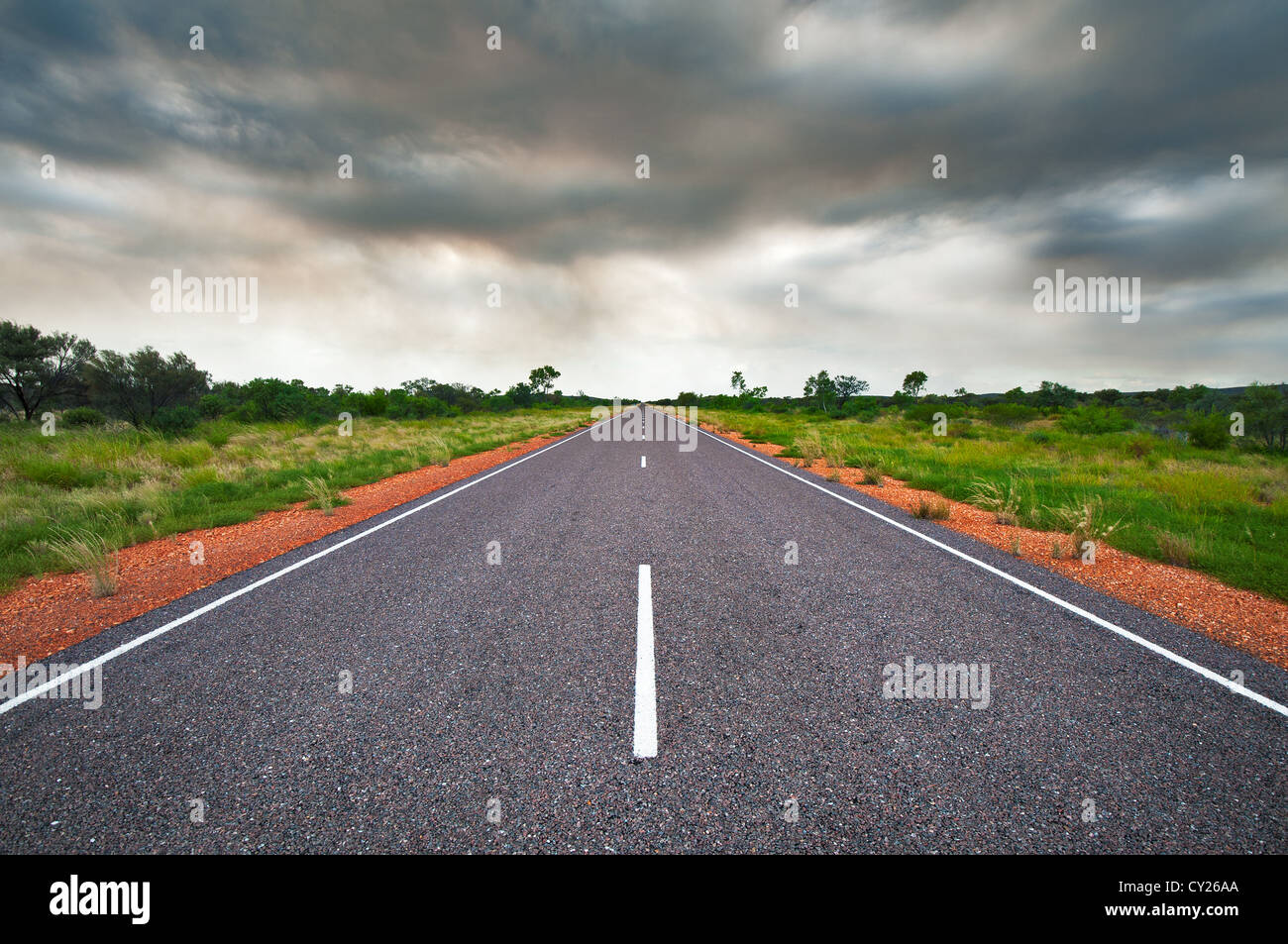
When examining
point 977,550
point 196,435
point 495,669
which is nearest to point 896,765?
point 495,669

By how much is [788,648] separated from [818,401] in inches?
2902

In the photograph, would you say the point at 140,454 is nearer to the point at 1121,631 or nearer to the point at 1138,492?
the point at 1121,631

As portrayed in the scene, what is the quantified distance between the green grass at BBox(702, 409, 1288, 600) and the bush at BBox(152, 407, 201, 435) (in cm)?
2569

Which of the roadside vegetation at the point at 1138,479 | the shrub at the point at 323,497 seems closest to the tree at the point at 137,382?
the shrub at the point at 323,497

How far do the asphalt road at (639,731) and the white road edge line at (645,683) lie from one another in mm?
55

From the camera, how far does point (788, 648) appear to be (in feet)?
11.2

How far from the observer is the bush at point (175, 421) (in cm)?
1898

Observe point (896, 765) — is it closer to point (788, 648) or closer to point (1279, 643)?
point (788, 648)

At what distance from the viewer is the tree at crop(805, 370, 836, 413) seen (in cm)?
6725

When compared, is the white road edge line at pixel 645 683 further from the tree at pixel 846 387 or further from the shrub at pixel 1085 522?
the tree at pixel 846 387

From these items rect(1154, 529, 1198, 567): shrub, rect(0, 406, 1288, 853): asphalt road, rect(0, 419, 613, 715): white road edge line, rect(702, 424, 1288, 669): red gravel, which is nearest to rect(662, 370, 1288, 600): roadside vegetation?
rect(1154, 529, 1198, 567): shrub

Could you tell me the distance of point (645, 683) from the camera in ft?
9.77

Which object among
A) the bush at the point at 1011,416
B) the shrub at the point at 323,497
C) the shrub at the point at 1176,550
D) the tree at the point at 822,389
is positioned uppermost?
the tree at the point at 822,389
